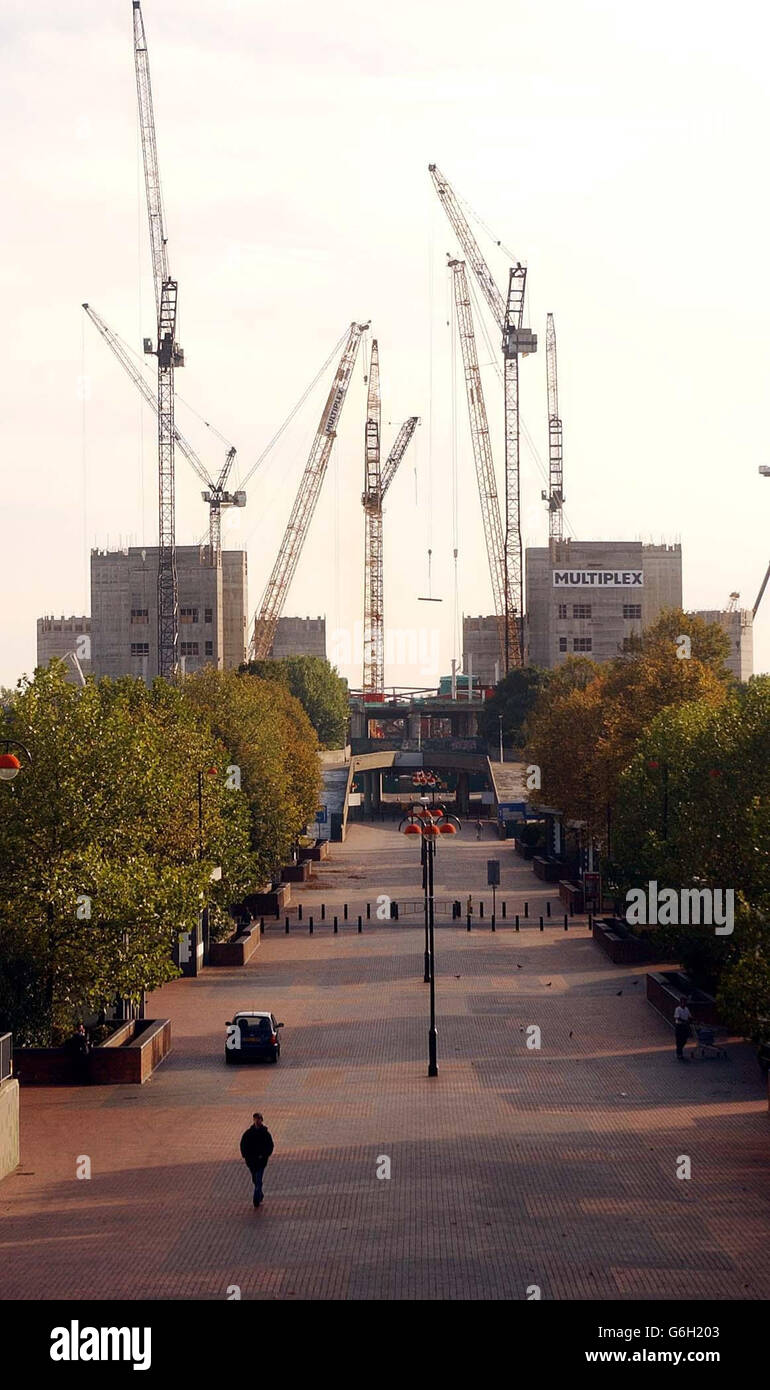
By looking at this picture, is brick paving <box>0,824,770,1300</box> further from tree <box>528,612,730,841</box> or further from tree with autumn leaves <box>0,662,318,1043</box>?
tree <box>528,612,730,841</box>

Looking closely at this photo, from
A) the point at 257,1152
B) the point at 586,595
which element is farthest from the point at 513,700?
the point at 257,1152

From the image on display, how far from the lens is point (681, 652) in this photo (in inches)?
2982

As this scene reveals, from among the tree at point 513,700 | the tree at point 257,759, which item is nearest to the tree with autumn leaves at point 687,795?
the tree at point 257,759

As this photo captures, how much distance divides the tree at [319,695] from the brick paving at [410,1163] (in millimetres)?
123141

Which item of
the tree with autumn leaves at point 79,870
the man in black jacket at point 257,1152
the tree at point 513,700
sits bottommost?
the man in black jacket at point 257,1152

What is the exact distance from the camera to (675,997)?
146 feet

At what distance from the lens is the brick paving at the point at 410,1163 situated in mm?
22984

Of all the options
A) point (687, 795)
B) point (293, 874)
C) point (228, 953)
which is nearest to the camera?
point (687, 795)

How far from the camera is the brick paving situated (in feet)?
75.4

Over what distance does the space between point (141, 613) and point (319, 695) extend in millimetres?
24907

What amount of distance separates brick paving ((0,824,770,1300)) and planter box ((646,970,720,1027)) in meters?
0.73

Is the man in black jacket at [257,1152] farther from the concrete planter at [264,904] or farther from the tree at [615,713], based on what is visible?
the concrete planter at [264,904]

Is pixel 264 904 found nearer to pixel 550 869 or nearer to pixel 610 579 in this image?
pixel 550 869
